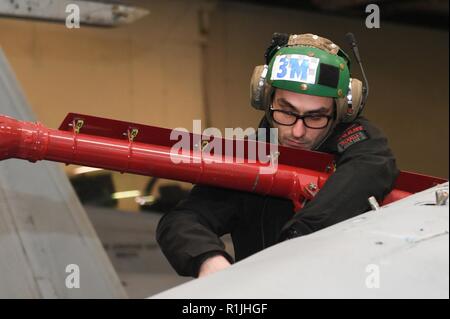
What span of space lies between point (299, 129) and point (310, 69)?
0.49 feet

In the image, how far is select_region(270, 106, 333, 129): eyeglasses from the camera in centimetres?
251

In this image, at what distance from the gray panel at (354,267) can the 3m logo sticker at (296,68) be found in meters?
0.58

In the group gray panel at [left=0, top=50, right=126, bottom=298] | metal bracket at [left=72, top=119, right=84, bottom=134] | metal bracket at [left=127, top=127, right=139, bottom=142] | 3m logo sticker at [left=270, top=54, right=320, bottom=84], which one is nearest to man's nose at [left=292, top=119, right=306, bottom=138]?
3m logo sticker at [left=270, top=54, right=320, bottom=84]

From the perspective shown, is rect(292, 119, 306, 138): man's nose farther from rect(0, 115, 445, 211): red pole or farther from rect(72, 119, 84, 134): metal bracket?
rect(72, 119, 84, 134): metal bracket

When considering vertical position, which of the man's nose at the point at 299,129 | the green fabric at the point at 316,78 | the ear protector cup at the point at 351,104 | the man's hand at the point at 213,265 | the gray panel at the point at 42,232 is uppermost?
the green fabric at the point at 316,78

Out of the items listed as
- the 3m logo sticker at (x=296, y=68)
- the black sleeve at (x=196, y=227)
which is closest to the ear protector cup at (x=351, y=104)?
the 3m logo sticker at (x=296, y=68)

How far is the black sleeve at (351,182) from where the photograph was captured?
2283mm

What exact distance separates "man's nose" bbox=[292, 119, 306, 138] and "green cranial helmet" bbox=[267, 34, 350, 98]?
0.09 metres

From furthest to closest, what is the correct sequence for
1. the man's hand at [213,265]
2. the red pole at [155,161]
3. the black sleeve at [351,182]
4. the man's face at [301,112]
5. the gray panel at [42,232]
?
the gray panel at [42,232] < the man's face at [301,112] < the red pole at [155,161] < the black sleeve at [351,182] < the man's hand at [213,265]

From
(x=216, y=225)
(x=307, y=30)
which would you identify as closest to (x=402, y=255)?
(x=216, y=225)

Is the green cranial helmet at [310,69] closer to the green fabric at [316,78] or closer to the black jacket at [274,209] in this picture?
the green fabric at [316,78]

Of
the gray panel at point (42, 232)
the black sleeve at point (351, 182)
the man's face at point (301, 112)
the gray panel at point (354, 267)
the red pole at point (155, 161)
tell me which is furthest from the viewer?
the gray panel at point (42, 232)
